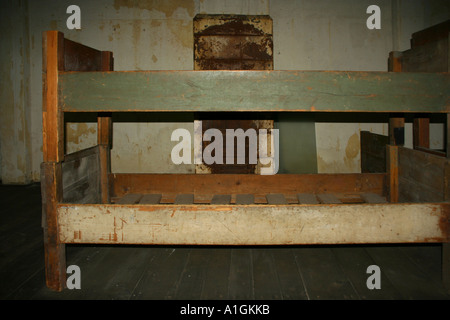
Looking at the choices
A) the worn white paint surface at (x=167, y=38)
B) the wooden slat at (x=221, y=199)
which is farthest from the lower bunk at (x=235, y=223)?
the worn white paint surface at (x=167, y=38)

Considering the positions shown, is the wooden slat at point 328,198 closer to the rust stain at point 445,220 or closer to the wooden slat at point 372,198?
the wooden slat at point 372,198

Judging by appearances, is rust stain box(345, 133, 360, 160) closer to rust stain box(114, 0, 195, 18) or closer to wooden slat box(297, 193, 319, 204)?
wooden slat box(297, 193, 319, 204)

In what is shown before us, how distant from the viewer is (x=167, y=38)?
15.6ft

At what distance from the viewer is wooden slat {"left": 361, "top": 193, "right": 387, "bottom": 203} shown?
2572 mm

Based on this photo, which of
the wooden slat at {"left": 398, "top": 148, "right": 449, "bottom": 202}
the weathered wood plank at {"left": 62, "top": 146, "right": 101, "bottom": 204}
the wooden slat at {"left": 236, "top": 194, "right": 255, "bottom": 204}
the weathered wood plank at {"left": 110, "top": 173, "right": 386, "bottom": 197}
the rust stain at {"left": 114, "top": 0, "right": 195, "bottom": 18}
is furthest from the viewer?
the rust stain at {"left": 114, "top": 0, "right": 195, "bottom": 18}

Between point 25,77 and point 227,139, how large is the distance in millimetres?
3089

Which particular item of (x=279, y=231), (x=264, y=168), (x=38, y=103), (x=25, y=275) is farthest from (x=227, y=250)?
(x=38, y=103)

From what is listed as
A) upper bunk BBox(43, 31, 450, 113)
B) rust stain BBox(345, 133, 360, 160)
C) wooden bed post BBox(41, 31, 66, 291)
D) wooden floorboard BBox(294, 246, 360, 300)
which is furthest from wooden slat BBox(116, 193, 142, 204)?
rust stain BBox(345, 133, 360, 160)

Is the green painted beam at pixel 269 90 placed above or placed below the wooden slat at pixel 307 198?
above

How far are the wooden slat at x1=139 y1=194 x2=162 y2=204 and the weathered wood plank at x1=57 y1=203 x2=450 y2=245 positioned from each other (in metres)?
0.83

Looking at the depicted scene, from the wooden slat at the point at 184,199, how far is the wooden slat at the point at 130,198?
0.32 metres

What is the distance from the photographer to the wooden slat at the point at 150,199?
8.58ft

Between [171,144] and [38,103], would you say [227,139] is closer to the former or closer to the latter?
[171,144]

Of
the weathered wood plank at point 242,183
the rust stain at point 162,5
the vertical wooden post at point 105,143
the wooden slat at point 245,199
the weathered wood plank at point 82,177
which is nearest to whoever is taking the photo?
the weathered wood plank at point 82,177
